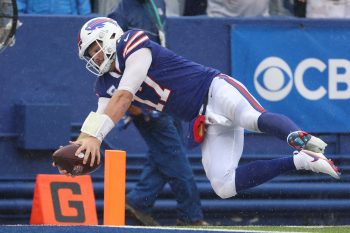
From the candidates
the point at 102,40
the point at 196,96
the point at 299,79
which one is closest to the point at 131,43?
the point at 102,40

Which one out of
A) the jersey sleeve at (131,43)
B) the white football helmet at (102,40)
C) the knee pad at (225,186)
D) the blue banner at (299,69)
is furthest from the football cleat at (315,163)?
the blue banner at (299,69)

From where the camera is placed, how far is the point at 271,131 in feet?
25.7

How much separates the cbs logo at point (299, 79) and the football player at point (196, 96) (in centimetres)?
276

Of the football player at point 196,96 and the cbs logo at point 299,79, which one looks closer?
the football player at point 196,96

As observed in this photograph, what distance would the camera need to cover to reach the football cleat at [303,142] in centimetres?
771

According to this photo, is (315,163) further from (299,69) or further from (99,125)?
(299,69)

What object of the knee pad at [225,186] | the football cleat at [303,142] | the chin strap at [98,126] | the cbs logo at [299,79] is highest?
the chin strap at [98,126]

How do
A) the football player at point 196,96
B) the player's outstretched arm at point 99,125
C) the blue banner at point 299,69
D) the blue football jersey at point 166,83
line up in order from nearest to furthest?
the player's outstretched arm at point 99,125 < the football player at point 196,96 < the blue football jersey at point 166,83 < the blue banner at point 299,69

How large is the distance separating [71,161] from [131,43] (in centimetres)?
82

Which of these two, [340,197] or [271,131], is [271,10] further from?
[271,131]

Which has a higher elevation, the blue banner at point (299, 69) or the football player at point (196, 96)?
the football player at point (196, 96)

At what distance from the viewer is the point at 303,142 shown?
7723 millimetres

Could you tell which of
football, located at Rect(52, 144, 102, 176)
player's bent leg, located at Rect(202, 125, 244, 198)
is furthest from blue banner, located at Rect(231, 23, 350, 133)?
football, located at Rect(52, 144, 102, 176)

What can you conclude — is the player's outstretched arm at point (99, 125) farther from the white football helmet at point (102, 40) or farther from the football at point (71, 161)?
the white football helmet at point (102, 40)
